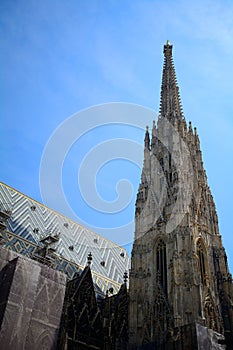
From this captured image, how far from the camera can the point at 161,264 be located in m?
23.4

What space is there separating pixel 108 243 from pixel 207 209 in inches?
414

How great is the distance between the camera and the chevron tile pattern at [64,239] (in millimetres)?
25672

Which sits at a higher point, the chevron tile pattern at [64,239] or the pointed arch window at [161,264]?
the chevron tile pattern at [64,239]

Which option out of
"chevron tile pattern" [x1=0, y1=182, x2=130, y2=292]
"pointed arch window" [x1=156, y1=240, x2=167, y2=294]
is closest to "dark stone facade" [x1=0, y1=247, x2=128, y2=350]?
"pointed arch window" [x1=156, y1=240, x2=167, y2=294]

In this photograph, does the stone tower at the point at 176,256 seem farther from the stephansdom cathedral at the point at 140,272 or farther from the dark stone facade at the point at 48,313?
the dark stone facade at the point at 48,313

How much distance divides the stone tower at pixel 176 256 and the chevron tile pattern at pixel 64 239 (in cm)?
504

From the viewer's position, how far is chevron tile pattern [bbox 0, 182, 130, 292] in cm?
2567

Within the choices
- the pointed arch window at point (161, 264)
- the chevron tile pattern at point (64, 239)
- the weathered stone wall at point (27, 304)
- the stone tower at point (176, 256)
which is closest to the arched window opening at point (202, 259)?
the stone tower at point (176, 256)

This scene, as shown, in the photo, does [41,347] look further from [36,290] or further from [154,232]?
[154,232]

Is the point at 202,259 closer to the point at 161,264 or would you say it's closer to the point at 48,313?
the point at 161,264

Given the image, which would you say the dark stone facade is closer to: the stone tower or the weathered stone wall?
the weathered stone wall

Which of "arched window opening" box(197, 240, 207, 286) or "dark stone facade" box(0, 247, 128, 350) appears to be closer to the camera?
"dark stone facade" box(0, 247, 128, 350)

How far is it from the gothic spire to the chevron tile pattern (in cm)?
1192

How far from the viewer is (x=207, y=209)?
1059 inches
